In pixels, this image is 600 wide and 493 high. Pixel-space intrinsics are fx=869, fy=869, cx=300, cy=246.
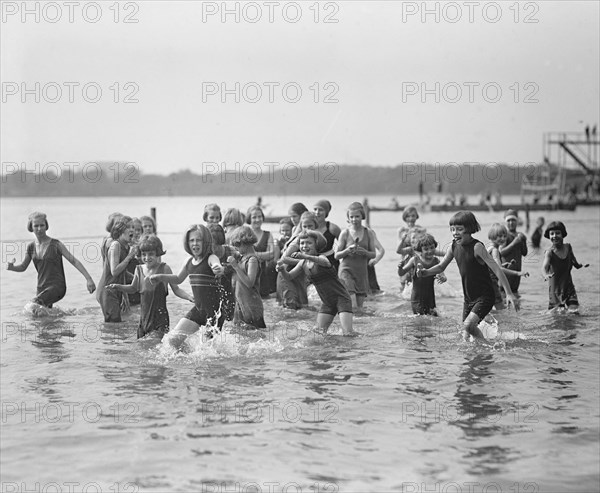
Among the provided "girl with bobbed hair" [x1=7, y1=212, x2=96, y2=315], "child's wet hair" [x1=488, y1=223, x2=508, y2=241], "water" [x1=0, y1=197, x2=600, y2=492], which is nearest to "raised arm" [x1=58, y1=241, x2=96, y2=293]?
"girl with bobbed hair" [x1=7, y1=212, x2=96, y2=315]

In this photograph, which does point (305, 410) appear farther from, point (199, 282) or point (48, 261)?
point (48, 261)

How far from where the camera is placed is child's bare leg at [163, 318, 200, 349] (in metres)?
8.94

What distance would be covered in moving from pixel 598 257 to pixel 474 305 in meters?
19.3

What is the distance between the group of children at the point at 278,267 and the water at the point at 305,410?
41 centimetres

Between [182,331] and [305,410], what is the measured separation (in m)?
1.95

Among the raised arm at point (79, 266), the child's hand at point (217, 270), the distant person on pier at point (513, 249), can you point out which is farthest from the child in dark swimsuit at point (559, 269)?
the raised arm at point (79, 266)

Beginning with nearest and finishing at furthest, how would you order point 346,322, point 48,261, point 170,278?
1. point 170,278
2. point 346,322
3. point 48,261

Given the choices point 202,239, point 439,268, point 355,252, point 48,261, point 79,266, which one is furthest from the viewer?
point 48,261

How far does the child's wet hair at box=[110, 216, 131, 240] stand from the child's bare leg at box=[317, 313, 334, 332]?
2872 millimetres

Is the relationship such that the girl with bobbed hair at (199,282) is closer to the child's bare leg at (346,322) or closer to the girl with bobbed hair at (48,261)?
the child's bare leg at (346,322)

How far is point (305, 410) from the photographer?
24.8 ft

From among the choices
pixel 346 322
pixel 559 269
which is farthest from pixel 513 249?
pixel 346 322

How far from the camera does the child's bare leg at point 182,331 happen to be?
8938 mm

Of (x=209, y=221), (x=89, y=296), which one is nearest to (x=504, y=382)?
(x=209, y=221)
